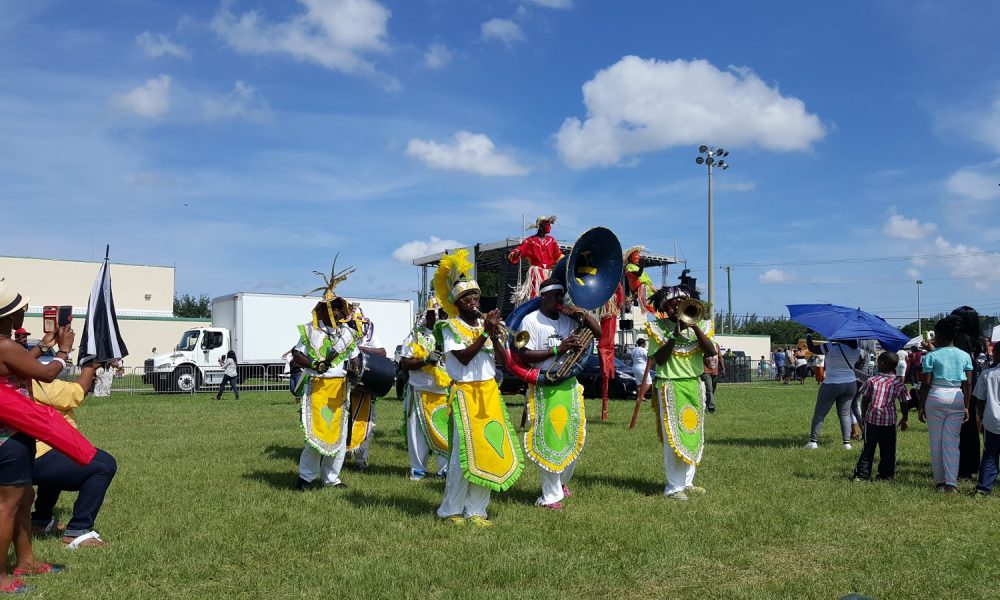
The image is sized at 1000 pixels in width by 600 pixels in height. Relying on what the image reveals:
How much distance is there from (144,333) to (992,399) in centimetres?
3836

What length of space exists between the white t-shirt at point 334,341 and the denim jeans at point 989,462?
6305mm

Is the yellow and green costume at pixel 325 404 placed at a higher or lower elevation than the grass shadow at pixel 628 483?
higher

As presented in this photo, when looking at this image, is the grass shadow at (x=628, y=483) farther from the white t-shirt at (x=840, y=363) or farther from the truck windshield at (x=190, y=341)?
the truck windshield at (x=190, y=341)

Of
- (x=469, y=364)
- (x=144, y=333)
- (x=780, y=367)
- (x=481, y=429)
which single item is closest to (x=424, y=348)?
(x=469, y=364)

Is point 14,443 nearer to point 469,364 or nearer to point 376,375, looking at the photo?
point 469,364

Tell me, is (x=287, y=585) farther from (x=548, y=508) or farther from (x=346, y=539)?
(x=548, y=508)

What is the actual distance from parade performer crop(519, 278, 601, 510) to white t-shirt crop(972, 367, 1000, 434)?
12.8ft

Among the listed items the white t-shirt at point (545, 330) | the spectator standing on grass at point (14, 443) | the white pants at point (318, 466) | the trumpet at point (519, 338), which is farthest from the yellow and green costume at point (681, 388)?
the spectator standing on grass at point (14, 443)

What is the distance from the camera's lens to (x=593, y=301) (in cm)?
697

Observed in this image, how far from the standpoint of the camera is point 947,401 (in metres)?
7.69

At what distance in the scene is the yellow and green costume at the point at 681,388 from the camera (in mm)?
7434

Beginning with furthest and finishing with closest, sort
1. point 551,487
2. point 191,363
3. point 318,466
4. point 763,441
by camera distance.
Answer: point 191,363 → point 763,441 → point 318,466 → point 551,487

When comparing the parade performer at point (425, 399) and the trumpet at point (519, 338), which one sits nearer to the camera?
the trumpet at point (519, 338)

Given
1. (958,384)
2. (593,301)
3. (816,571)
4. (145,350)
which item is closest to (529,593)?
(816,571)
